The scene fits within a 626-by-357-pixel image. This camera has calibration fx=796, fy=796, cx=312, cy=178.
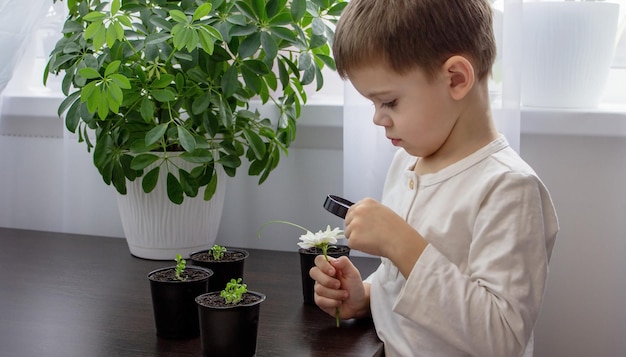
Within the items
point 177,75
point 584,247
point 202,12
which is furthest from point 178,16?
point 584,247

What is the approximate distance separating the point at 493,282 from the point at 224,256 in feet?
1.43

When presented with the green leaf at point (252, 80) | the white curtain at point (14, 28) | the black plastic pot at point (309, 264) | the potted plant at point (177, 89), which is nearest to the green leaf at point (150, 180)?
the potted plant at point (177, 89)

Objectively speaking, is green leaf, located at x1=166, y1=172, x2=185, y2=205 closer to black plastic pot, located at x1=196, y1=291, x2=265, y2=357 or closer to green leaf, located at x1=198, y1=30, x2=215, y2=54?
green leaf, located at x1=198, y1=30, x2=215, y2=54

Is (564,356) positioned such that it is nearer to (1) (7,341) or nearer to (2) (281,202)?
(2) (281,202)

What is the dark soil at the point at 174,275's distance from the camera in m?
1.01

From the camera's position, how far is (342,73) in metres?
1.01

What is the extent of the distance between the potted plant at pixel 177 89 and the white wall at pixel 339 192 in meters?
0.18

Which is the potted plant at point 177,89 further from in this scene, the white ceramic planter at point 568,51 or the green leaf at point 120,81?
the white ceramic planter at point 568,51

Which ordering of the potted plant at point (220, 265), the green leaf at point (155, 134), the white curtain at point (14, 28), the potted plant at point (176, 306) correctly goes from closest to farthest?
the potted plant at point (176, 306), the potted plant at point (220, 265), the green leaf at point (155, 134), the white curtain at point (14, 28)

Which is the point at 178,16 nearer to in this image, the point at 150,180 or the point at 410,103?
the point at 150,180

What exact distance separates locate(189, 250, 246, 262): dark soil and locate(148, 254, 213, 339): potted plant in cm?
14

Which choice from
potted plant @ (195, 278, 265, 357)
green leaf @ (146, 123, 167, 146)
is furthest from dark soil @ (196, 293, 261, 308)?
green leaf @ (146, 123, 167, 146)

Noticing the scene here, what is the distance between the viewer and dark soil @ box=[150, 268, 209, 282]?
1006 millimetres

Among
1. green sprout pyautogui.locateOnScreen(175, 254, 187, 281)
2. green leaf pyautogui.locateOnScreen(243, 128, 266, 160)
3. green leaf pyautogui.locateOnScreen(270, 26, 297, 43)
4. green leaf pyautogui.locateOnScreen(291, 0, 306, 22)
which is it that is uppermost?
green leaf pyautogui.locateOnScreen(291, 0, 306, 22)
